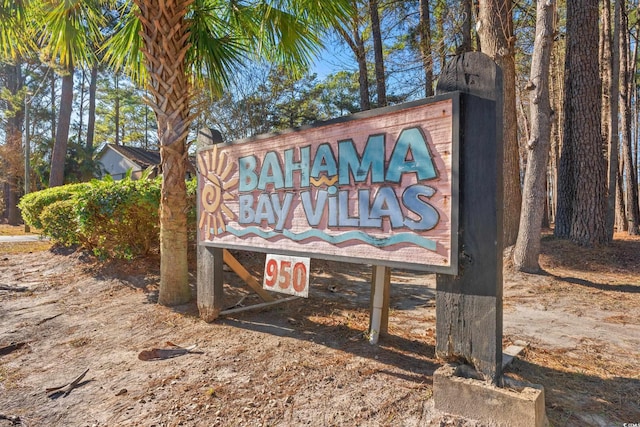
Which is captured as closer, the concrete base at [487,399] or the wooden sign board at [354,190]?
the concrete base at [487,399]

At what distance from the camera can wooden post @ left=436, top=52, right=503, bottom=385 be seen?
199cm

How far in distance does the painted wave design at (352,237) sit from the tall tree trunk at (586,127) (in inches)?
269

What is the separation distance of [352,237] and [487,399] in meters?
1.27

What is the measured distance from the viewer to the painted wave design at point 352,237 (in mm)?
2250

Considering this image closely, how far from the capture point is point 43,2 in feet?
15.4

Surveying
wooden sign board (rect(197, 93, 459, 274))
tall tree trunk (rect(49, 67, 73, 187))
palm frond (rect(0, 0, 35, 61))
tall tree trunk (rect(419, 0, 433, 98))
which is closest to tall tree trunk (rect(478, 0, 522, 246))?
tall tree trunk (rect(419, 0, 433, 98))

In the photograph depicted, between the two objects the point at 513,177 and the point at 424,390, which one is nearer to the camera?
the point at 424,390

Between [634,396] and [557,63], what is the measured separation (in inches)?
603

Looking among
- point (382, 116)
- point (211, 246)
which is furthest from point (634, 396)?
point (211, 246)

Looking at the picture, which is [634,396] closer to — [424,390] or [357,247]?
[424,390]

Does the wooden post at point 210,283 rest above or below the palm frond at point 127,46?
below

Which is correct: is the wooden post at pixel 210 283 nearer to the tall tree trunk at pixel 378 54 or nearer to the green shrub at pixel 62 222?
the green shrub at pixel 62 222

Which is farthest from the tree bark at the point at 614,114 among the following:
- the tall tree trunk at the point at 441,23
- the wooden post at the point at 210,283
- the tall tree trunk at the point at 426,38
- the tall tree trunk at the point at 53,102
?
the tall tree trunk at the point at 53,102

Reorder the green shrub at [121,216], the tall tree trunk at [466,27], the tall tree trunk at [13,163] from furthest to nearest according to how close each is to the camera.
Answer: the tall tree trunk at [13,163] → the tall tree trunk at [466,27] → the green shrub at [121,216]
